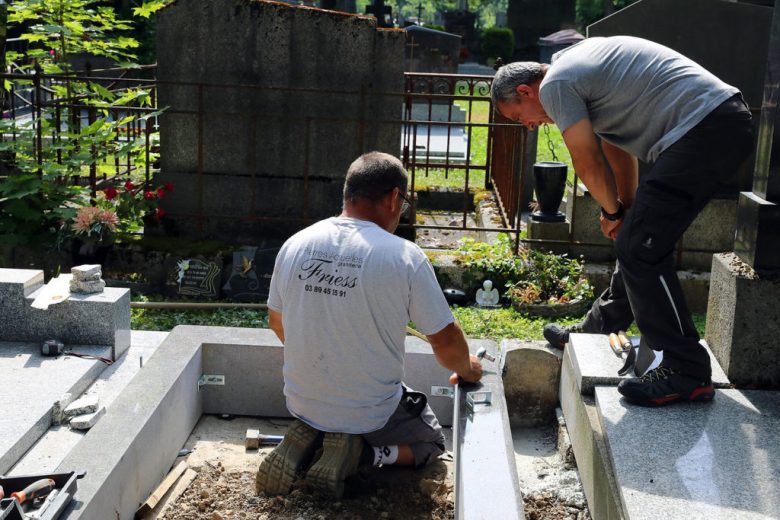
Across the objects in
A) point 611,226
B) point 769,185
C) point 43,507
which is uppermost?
point 769,185

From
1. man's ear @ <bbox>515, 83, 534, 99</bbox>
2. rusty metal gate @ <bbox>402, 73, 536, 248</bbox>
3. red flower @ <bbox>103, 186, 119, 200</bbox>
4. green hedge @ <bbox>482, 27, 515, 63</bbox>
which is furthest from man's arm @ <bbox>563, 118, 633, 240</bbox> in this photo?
green hedge @ <bbox>482, 27, 515, 63</bbox>

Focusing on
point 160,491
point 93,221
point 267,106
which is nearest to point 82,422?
point 160,491

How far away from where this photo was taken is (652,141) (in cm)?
370

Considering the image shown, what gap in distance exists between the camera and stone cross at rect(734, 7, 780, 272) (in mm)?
3938

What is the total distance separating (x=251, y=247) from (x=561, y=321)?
8.03 ft

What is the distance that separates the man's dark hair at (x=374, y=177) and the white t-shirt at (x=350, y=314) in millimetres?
115

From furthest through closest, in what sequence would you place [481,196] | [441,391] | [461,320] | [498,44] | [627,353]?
[498,44], [481,196], [461,320], [441,391], [627,353]

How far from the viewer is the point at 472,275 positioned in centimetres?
711

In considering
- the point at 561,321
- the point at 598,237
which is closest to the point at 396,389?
the point at 561,321

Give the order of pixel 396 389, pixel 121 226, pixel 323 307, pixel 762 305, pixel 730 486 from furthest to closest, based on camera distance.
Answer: pixel 121 226
pixel 762 305
pixel 396 389
pixel 323 307
pixel 730 486

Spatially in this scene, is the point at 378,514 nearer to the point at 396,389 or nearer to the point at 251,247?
the point at 396,389

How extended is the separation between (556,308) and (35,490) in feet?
14.0

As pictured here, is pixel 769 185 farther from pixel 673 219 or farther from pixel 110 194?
pixel 110 194

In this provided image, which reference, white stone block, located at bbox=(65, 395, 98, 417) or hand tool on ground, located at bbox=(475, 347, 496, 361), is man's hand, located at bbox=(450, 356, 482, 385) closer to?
hand tool on ground, located at bbox=(475, 347, 496, 361)
